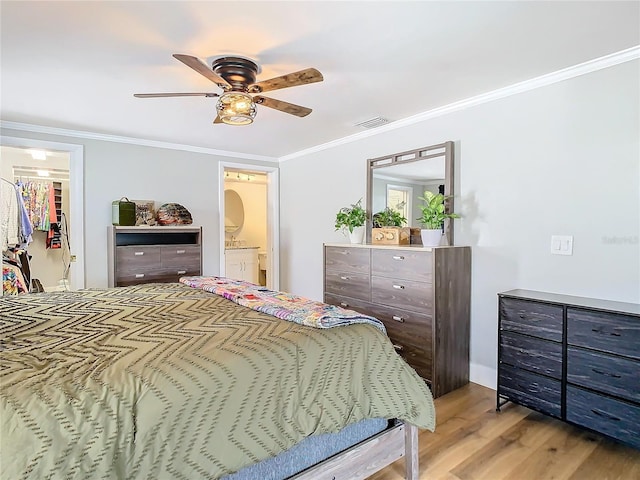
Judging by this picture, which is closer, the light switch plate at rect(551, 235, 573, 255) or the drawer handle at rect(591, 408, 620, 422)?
the drawer handle at rect(591, 408, 620, 422)

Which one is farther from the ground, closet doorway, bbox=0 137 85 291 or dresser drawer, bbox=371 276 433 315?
closet doorway, bbox=0 137 85 291

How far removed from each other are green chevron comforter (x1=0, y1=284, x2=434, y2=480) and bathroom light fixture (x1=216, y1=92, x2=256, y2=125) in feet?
3.95

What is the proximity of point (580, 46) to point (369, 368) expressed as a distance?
2.18m

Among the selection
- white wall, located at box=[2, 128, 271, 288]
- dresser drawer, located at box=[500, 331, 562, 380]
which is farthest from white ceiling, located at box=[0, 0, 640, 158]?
dresser drawer, located at box=[500, 331, 562, 380]

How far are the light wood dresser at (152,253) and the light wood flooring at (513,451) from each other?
9.81 ft

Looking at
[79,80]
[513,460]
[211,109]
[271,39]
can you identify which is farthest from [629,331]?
[79,80]

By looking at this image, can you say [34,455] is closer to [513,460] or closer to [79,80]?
[513,460]

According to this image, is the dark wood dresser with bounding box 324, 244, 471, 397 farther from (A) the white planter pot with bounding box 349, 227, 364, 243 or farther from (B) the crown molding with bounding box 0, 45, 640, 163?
(B) the crown molding with bounding box 0, 45, 640, 163

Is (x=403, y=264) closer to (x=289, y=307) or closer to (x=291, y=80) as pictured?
(x=289, y=307)

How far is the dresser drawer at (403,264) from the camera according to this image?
8.90 ft

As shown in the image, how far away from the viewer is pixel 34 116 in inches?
129

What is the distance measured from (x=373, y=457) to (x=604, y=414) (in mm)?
1334

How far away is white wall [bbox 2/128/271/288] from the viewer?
3869mm

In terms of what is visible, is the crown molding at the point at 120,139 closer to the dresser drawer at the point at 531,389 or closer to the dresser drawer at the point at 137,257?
the dresser drawer at the point at 137,257
